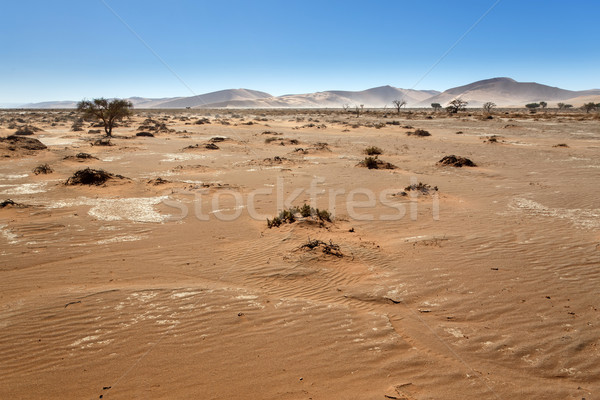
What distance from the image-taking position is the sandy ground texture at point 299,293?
11.4 feet

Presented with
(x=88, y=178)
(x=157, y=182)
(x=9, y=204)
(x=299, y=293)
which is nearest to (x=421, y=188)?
(x=299, y=293)

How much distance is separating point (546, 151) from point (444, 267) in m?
16.8

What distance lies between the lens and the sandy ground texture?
3.46 meters

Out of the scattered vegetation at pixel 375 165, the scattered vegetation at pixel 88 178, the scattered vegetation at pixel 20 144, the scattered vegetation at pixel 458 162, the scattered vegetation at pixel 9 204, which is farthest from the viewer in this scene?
the scattered vegetation at pixel 20 144

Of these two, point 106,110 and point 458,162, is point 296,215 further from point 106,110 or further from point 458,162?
point 106,110

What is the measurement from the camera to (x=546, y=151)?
18.2m

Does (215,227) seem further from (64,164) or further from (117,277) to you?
(64,164)

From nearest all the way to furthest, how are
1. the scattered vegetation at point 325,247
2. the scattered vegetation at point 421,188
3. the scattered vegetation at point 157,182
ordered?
the scattered vegetation at point 325,247 < the scattered vegetation at point 421,188 < the scattered vegetation at point 157,182

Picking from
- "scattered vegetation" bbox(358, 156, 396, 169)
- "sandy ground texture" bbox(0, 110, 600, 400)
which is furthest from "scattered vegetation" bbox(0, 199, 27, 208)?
"scattered vegetation" bbox(358, 156, 396, 169)

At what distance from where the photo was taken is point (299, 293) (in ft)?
16.6

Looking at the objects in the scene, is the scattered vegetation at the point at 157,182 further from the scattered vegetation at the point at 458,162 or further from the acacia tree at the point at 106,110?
the acacia tree at the point at 106,110

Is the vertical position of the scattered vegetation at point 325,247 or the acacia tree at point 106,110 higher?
the acacia tree at point 106,110

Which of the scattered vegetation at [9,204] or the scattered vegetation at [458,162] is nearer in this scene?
the scattered vegetation at [9,204]

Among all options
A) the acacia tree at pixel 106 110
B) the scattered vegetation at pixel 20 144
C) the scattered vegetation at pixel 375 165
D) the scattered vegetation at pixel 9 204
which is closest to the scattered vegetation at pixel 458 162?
the scattered vegetation at pixel 375 165
